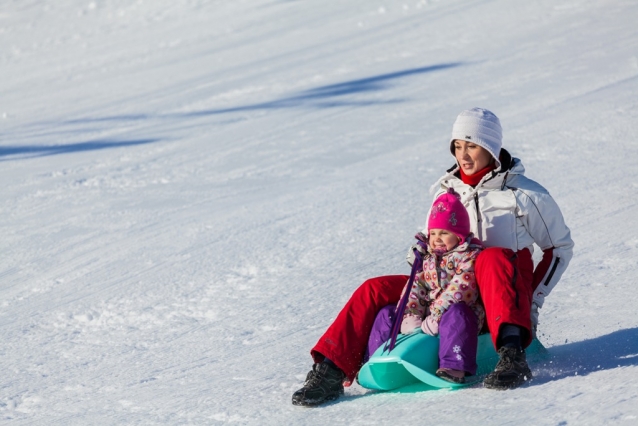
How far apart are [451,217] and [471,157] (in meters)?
0.36

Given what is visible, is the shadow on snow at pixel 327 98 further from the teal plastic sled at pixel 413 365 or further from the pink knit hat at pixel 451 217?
the teal plastic sled at pixel 413 365

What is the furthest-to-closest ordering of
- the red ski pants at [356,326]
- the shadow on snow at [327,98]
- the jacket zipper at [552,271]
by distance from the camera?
the shadow on snow at [327,98]
the jacket zipper at [552,271]
the red ski pants at [356,326]

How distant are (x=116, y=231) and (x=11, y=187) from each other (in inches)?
72.0

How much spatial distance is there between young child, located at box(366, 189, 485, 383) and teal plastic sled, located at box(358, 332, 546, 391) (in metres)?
A: 0.05

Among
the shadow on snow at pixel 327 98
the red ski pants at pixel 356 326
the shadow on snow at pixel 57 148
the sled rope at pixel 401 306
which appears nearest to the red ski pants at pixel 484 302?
the red ski pants at pixel 356 326

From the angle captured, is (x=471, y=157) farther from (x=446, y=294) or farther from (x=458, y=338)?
(x=458, y=338)

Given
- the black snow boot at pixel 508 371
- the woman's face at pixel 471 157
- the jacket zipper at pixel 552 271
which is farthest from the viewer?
the woman's face at pixel 471 157

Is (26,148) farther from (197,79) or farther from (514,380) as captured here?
(514,380)

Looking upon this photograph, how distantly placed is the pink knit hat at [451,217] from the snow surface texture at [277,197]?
57 centimetres

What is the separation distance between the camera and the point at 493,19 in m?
12.2

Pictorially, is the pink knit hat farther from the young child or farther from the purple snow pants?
the purple snow pants

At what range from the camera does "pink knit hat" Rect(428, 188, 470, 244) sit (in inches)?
130

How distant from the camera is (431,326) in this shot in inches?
127

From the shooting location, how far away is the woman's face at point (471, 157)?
354cm
